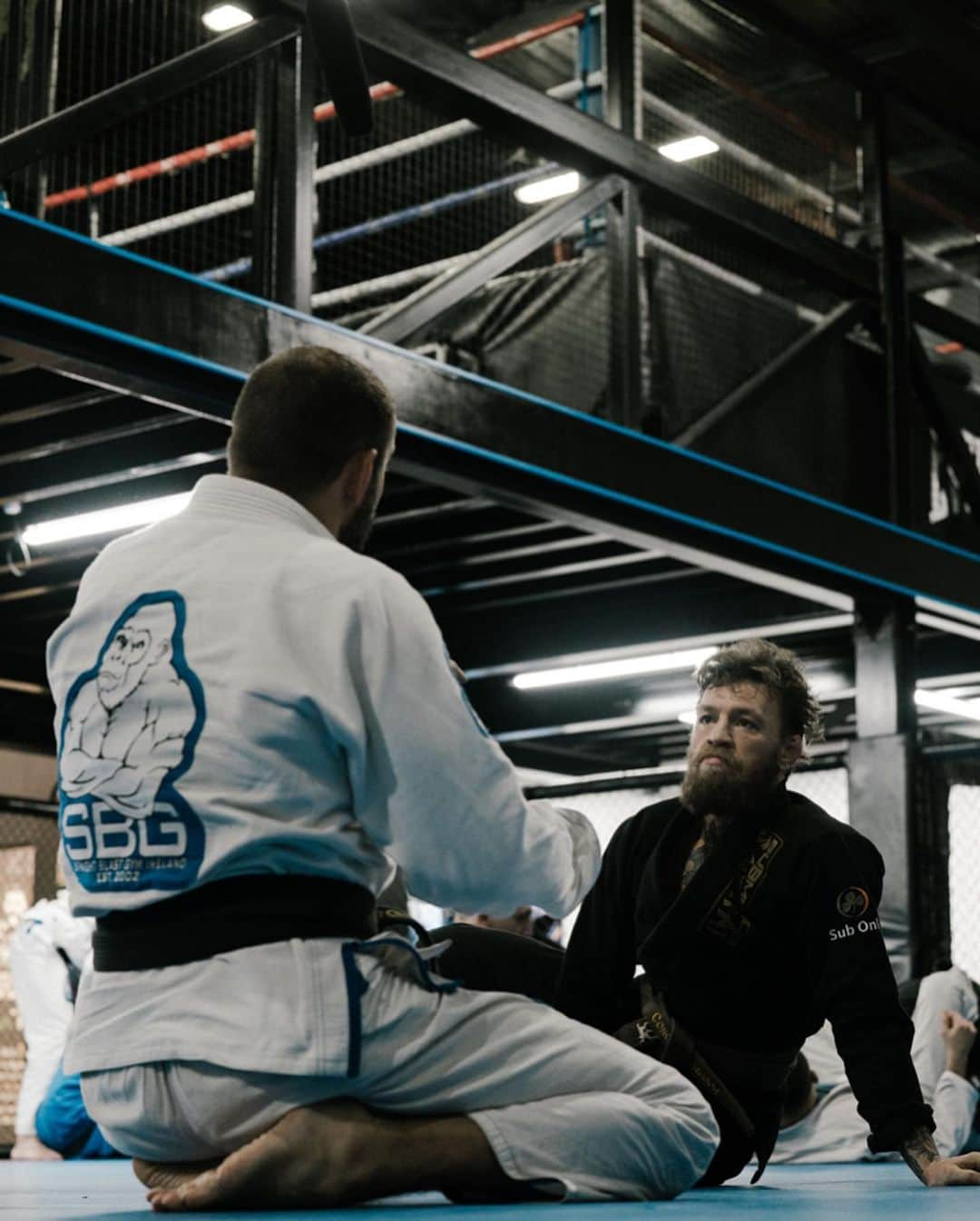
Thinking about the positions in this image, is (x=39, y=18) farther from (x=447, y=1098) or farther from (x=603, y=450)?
(x=447, y=1098)

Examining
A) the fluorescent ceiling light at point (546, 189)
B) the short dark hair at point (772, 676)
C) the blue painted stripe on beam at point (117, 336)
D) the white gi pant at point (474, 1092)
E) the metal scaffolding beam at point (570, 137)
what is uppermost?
the fluorescent ceiling light at point (546, 189)

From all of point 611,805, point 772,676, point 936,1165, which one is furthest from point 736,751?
point 611,805

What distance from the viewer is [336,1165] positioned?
2361 mm

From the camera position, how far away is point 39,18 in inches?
214

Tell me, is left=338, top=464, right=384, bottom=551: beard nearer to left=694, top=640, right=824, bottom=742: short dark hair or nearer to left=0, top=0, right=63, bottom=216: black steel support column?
left=694, top=640, right=824, bottom=742: short dark hair

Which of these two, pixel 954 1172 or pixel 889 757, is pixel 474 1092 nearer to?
pixel 954 1172

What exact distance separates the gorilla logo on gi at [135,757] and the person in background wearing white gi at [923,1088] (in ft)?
12.2

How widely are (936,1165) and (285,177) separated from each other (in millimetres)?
4066

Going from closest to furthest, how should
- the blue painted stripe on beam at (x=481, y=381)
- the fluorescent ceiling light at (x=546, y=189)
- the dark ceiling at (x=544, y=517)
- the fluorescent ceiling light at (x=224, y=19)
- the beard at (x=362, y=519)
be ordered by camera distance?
the beard at (x=362, y=519)
the blue painted stripe on beam at (x=481, y=381)
the dark ceiling at (x=544, y=517)
the fluorescent ceiling light at (x=224, y=19)
the fluorescent ceiling light at (x=546, y=189)

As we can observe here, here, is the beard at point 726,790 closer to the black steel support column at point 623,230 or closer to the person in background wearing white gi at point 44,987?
the black steel support column at point 623,230

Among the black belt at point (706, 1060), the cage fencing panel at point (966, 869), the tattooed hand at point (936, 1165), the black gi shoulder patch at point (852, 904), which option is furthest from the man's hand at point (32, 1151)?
the cage fencing panel at point (966, 869)

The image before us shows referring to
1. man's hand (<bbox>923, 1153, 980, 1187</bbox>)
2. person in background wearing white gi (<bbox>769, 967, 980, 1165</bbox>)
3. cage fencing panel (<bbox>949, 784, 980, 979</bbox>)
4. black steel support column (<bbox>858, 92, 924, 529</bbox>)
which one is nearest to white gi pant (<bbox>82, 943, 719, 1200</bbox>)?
man's hand (<bbox>923, 1153, 980, 1187</bbox>)

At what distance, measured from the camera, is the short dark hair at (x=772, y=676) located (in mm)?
4164

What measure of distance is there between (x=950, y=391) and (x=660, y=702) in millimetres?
3375
